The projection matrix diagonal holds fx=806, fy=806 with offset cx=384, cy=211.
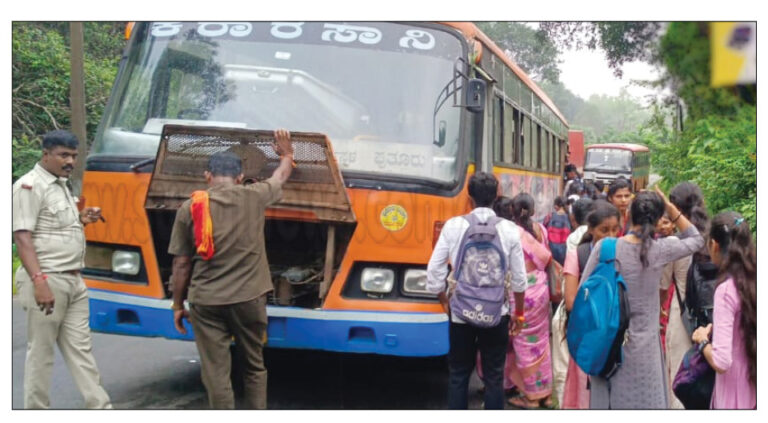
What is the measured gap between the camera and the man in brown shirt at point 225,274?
4402 mm

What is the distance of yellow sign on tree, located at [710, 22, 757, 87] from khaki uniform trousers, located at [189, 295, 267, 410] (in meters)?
3.64

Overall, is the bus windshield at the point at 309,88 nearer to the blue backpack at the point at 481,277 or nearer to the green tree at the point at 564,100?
the blue backpack at the point at 481,277

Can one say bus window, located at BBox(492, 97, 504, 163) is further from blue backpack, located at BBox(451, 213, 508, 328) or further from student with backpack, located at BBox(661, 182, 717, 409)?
blue backpack, located at BBox(451, 213, 508, 328)

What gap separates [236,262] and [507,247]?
150 cm

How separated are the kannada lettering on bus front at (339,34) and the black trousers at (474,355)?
6.65 ft

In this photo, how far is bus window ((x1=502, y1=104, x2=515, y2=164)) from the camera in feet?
24.2

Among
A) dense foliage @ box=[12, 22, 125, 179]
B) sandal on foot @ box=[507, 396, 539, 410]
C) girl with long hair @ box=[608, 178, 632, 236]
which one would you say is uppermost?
dense foliage @ box=[12, 22, 125, 179]

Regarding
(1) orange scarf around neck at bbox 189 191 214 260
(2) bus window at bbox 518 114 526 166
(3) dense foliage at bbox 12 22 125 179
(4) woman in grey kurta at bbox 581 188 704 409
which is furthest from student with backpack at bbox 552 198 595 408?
(3) dense foliage at bbox 12 22 125 179

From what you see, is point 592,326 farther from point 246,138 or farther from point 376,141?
point 246,138

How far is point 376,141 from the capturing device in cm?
526

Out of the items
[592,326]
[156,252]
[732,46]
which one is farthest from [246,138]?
[732,46]

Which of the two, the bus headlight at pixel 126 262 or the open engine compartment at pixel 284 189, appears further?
the bus headlight at pixel 126 262

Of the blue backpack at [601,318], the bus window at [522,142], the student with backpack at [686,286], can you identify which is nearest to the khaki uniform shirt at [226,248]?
the blue backpack at [601,318]

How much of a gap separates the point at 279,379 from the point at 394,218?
6.18ft
